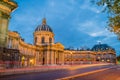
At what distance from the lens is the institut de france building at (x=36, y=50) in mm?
38312

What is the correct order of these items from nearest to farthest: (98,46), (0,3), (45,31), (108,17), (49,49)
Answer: (108,17)
(0,3)
(49,49)
(45,31)
(98,46)

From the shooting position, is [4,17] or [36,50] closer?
[4,17]

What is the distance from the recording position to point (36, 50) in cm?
11462

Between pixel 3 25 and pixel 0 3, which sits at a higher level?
pixel 0 3

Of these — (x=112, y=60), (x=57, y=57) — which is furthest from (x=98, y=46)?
(x=57, y=57)

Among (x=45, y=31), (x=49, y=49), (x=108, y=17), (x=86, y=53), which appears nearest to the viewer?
(x=108, y=17)

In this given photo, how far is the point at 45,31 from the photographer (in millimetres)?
125062

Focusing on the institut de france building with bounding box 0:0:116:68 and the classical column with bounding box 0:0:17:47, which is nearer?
the classical column with bounding box 0:0:17:47

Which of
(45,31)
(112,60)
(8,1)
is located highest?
(45,31)

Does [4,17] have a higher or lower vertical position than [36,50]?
higher

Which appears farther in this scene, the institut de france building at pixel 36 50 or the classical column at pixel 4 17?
the institut de france building at pixel 36 50

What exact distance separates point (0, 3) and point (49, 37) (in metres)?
89.7

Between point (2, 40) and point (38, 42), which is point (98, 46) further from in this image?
point (2, 40)

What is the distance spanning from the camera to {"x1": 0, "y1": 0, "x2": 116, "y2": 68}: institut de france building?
38312 mm
